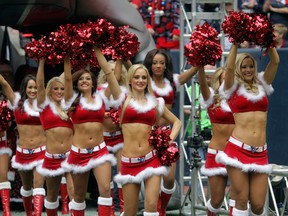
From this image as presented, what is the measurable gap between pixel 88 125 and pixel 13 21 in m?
2.31

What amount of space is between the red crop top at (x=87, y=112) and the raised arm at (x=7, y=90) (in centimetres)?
137

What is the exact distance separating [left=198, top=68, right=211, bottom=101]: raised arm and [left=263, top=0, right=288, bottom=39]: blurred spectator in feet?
16.6

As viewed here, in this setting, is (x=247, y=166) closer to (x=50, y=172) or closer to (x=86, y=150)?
(x=86, y=150)

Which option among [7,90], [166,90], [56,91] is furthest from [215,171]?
[7,90]

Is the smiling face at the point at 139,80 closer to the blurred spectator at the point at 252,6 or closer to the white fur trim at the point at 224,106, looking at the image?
the white fur trim at the point at 224,106

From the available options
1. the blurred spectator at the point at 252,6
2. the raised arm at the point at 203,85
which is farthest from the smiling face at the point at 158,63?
the blurred spectator at the point at 252,6

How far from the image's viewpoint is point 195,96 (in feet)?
47.9

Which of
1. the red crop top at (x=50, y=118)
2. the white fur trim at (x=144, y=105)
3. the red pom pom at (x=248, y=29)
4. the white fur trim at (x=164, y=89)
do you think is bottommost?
the red crop top at (x=50, y=118)

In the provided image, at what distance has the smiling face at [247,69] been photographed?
1164 centimetres

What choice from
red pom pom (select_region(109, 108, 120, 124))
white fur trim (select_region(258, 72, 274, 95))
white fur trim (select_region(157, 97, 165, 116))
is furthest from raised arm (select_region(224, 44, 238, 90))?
red pom pom (select_region(109, 108, 120, 124))

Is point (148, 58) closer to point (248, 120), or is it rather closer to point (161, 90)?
point (161, 90)

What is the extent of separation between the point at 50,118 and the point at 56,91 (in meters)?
0.32

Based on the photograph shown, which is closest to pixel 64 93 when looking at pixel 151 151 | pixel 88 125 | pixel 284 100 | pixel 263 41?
pixel 88 125

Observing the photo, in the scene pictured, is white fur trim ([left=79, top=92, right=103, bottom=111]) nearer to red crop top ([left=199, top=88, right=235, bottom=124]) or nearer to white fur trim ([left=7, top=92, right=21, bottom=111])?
red crop top ([left=199, top=88, right=235, bottom=124])
